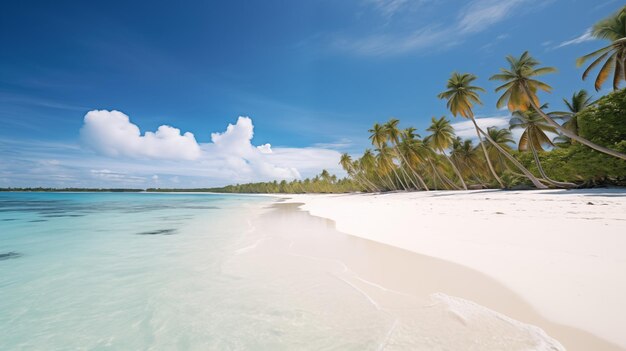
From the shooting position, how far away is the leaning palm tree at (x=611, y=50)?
1745 centimetres

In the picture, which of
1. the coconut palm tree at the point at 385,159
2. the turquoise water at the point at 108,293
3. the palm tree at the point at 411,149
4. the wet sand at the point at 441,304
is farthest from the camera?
the coconut palm tree at the point at 385,159

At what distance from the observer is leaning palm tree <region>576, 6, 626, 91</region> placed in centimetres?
1745

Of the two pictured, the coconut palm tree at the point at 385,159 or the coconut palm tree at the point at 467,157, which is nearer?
the coconut palm tree at the point at 467,157

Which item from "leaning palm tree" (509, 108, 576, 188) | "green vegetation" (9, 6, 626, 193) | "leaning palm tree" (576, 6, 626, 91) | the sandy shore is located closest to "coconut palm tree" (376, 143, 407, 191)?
"green vegetation" (9, 6, 626, 193)

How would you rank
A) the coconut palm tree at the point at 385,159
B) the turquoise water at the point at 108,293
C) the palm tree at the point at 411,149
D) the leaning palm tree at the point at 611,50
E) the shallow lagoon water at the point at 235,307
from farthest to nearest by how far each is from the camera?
1. the coconut palm tree at the point at 385,159
2. the palm tree at the point at 411,149
3. the leaning palm tree at the point at 611,50
4. the turquoise water at the point at 108,293
5. the shallow lagoon water at the point at 235,307

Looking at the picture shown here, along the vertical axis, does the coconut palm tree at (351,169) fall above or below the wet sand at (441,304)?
above

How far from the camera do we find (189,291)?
14.9ft

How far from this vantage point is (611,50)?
17688mm

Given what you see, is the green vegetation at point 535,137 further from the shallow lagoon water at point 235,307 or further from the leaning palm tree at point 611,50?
the shallow lagoon water at point 235,307

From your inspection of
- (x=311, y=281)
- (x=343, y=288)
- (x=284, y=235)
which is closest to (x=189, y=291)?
(x=311, y=281)

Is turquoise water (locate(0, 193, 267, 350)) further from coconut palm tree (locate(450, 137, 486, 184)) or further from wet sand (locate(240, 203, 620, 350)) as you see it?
coconut palm tree (locate(450, 137, 486, 184))

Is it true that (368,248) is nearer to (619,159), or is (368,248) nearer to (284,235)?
(284,235)

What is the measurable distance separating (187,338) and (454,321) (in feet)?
11.0

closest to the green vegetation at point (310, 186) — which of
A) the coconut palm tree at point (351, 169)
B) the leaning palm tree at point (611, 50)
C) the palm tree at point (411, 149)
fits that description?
the coconut palm tree at point (351, 169)
